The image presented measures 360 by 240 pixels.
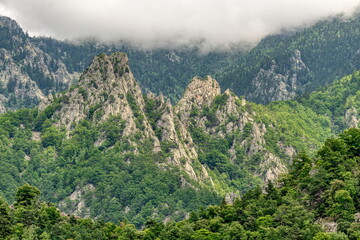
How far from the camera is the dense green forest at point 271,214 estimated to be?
15025 centimetres

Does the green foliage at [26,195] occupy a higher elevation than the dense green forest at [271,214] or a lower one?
higher

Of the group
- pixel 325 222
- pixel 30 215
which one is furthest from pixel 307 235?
pixel 30 215

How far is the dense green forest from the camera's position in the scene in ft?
493

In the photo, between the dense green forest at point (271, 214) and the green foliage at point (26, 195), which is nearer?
the dense green forest at point (271, 214)

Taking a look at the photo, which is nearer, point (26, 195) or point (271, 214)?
point (271, 214)

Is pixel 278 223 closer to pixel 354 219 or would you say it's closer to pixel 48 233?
pixel 354 219

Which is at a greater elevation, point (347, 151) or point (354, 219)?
point (347, 151)

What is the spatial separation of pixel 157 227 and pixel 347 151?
41584mm

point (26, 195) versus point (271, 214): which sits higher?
point (26, 195)

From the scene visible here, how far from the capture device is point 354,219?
14662 centimetres

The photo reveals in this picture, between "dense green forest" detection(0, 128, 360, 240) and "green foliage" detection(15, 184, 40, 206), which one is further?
"green foliage" detection(15, 184, 40, 206)

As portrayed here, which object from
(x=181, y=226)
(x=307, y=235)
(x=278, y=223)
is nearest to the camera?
(x=307, y=235)

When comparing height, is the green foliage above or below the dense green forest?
above

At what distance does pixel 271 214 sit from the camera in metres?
166
